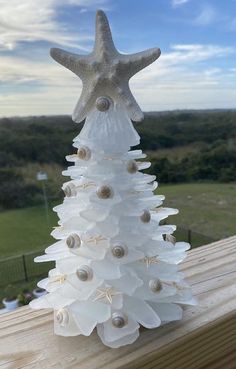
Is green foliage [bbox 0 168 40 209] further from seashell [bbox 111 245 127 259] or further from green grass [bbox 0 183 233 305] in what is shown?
seashell [bbox 111 245 127 259]

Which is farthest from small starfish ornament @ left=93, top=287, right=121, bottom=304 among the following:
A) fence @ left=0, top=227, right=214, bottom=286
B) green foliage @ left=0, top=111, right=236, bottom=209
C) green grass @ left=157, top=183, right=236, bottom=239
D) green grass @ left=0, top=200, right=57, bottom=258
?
fence @ left=0, top=227, right=214, bottom=286

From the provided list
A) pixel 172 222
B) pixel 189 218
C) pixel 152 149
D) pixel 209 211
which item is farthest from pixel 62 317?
pixel 209 211

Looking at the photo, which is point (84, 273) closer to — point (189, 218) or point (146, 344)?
point (146, 344)

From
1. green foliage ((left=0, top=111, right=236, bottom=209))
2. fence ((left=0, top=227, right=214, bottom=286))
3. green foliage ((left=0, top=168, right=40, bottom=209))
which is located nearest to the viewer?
green foliage ((left=0, top=111, right=236, bottom=209))

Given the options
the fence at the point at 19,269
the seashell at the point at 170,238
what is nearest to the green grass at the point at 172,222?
the fence at the point at 19,269

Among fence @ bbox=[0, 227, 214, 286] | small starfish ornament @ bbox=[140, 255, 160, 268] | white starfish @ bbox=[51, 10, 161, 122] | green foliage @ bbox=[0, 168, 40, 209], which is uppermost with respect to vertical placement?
white starfish @ bbox=[51, 10, 161, 122]

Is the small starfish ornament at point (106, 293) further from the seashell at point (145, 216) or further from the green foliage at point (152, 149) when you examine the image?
the green foliage at point (152, 149)
